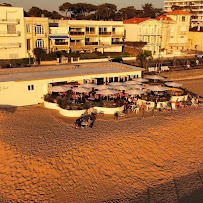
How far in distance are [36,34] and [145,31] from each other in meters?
27.8

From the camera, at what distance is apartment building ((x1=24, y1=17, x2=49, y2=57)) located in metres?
46.9

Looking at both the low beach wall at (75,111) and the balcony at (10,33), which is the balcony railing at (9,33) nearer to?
the balcony at (10,33)

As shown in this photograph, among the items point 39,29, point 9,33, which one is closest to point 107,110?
point 39,29

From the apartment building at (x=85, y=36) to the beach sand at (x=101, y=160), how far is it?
3168cm

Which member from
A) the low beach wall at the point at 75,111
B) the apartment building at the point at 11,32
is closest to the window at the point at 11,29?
the apartment building at the point at 11,32

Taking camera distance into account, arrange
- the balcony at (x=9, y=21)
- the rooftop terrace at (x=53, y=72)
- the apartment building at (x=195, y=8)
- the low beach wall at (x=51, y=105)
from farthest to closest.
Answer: the apartment building at (x=195, y=8), the balcony at (x=9, y=21), the rooftop terrace at (x=53, y=72), the low beach wall at (x=51, y=105)

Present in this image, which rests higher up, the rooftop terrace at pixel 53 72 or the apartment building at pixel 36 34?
the apartment building at pixel 36 34

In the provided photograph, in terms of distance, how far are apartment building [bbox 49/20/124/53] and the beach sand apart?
31679 millimetres

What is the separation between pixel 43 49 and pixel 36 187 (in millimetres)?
36392

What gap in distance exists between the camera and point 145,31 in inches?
2518

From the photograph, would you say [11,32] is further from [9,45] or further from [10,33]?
[9,45]

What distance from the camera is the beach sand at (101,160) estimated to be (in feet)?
49.4

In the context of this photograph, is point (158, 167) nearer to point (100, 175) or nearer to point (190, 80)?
point (100, 175)

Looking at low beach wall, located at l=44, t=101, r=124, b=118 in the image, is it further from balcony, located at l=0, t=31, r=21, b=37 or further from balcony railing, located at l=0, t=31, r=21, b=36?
balcony railing, located at l=0, t=31, r=21, b=36
